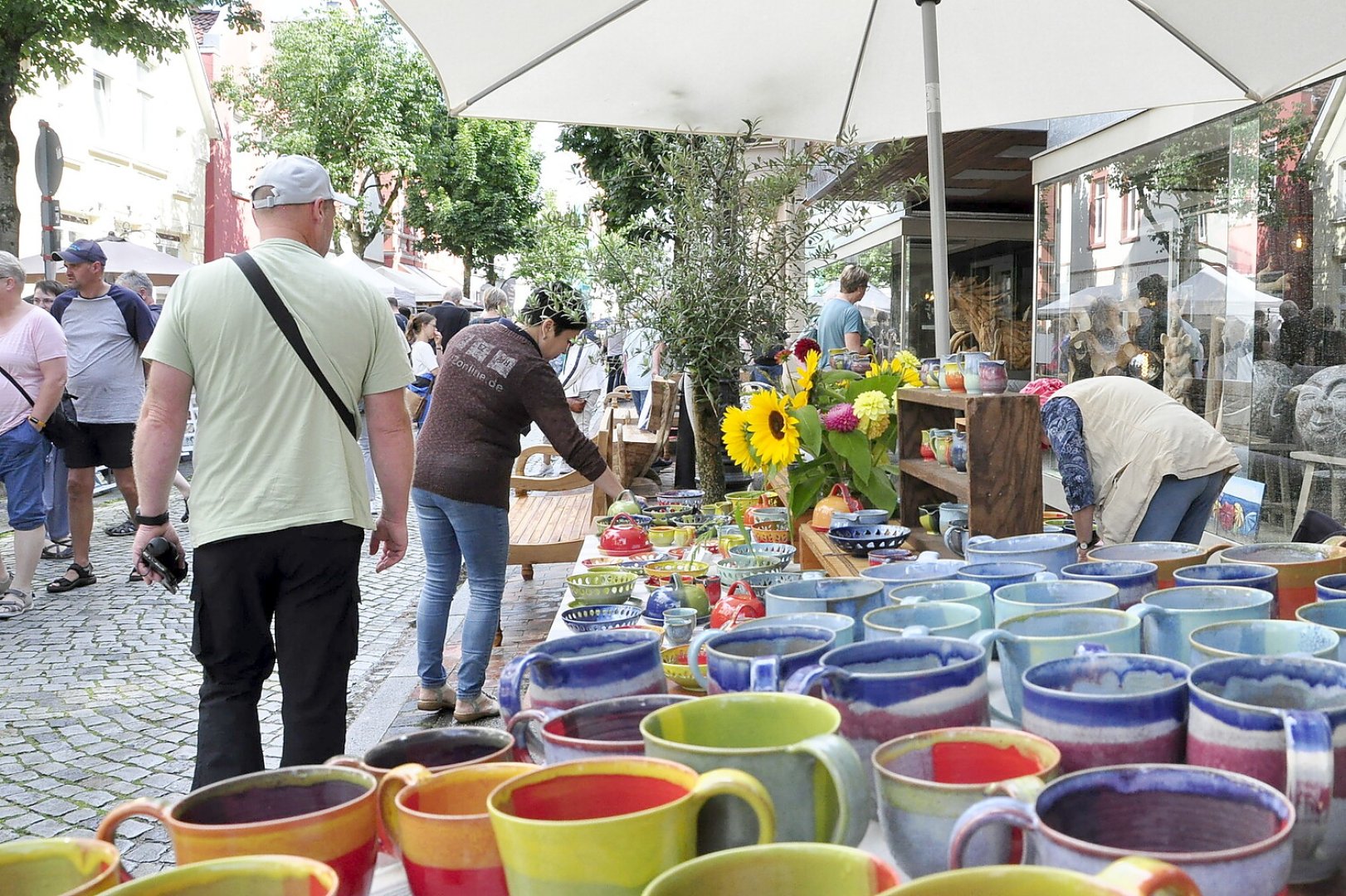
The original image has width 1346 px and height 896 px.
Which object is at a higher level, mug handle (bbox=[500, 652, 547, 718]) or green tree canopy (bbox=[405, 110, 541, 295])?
green tree canopy (bbox=[405, 110, 541, 295])

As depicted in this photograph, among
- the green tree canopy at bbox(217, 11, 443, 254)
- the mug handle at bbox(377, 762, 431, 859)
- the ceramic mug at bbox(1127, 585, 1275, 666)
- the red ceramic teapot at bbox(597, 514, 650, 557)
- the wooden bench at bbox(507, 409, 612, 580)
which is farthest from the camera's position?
the green tree canopy at bbox(217, 11, 443, 254)

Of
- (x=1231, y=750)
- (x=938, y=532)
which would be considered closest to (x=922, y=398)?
(x=938, y=532)

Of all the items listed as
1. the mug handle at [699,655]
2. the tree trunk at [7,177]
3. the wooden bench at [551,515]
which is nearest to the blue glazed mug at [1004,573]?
the mug handle at [699,655]

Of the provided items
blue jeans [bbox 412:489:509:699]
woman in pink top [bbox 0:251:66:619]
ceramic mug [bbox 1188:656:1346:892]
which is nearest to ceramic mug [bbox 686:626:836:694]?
ceramic mug [bbox 1188:656:1346:892]

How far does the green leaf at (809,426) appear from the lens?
3.97 meters

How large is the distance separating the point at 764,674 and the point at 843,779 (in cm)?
33

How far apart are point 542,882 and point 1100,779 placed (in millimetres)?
456

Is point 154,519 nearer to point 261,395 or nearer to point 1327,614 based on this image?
point 261,395

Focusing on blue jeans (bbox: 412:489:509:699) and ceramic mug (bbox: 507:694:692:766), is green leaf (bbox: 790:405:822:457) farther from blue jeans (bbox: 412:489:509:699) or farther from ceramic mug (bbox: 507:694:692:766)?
ceramic mug (bbox: 507:694:692:766)

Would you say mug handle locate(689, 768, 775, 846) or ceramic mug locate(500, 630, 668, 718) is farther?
ceramic mug locate(500, 630, 668, 718)

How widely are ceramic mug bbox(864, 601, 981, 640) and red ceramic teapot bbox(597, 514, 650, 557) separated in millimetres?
2626

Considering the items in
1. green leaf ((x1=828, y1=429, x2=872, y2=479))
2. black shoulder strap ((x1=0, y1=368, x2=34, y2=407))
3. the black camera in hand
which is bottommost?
the black camera in hand

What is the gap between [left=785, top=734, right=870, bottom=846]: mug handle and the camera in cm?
96

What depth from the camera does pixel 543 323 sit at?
15.2 ft
